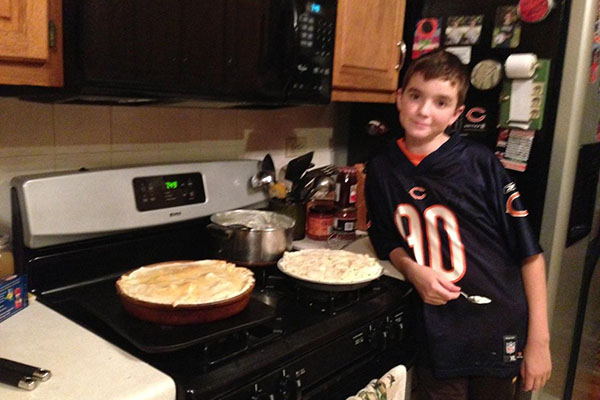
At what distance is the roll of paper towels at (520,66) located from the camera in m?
1.35

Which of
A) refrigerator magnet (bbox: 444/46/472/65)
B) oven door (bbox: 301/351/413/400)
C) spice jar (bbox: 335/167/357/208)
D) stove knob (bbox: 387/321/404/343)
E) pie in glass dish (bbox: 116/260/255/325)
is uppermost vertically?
refrigerator magnet (bbox: 444/46/472/65)

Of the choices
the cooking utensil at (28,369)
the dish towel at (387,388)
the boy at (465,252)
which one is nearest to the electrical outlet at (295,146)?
the boy at (465,252)

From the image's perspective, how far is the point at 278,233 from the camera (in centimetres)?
122

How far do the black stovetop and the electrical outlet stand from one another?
0.62 metres

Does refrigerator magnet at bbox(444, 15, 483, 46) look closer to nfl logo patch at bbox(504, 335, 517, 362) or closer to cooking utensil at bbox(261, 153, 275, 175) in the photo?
cooking utensil at bbox(261, 153, 275, 175)

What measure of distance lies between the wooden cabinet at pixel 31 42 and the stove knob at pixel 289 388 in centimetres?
65

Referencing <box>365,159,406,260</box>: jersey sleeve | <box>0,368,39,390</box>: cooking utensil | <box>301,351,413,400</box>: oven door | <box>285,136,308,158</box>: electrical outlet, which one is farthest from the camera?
<box>285,136,308,158</box>: electrical outlet

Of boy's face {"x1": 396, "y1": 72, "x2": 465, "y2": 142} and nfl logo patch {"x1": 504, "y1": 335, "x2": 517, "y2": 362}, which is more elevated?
boy's face {"x1": 396, "y1": 72, "x2": 465, "y2": 142}

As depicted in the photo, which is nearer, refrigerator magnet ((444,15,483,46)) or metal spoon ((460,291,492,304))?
metal spoon ((460,291,492,304))

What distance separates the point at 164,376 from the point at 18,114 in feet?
2.21

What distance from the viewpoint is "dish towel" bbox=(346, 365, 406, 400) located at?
1.02 meters

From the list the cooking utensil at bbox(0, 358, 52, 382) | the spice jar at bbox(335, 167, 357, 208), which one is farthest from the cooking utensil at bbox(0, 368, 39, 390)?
the spice jar at bbox(335, 167, 357, 208)

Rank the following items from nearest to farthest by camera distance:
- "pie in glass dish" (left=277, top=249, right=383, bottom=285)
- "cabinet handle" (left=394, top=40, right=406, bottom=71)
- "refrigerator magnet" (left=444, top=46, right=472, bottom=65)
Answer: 1. "pie in glass dish" (left=277, top=249, right=383, bottom=285)
2. "refrigerator magnet" (left=444, top=46, right=472, bottom=65)
3. "cabinet handle" (left=394, top=40, right=406, bottom=71)

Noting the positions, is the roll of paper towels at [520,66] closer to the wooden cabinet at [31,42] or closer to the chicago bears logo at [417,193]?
the chicago bears logo at [417,193]
